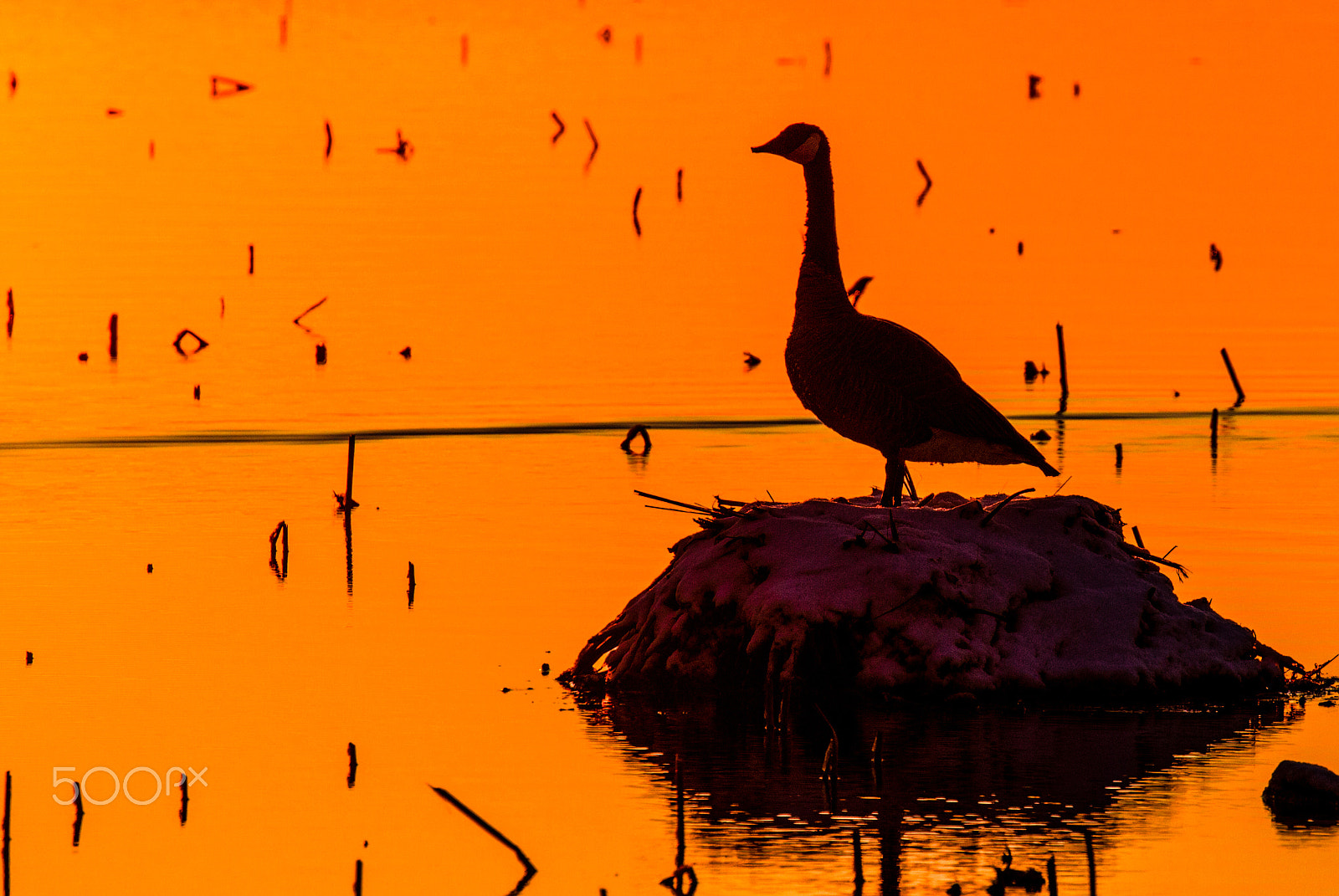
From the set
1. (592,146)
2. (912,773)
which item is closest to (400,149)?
(592,146)

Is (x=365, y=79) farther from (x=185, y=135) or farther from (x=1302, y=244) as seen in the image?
(x=1302, y=244)

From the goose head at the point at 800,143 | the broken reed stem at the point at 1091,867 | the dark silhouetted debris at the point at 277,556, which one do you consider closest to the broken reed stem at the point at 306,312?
the dark silhouetted debris at the point at 277,556

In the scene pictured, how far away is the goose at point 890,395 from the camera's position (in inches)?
761

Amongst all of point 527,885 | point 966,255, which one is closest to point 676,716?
point 527,885

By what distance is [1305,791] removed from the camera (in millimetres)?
15422

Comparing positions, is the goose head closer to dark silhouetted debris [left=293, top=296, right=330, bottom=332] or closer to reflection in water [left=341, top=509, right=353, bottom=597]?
reflection in water [left=341, top=509, right=353, bottom=597]

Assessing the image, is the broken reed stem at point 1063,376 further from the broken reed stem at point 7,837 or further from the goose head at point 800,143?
the broken reed stem at point 7,837

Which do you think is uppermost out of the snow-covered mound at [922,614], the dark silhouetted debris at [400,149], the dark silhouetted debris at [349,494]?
the dark silhouetted debris at [400,149]

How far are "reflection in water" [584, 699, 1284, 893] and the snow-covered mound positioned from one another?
0.31 meters

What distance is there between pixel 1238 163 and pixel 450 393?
106 ft

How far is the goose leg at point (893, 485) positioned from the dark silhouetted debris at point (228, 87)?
2284 inches

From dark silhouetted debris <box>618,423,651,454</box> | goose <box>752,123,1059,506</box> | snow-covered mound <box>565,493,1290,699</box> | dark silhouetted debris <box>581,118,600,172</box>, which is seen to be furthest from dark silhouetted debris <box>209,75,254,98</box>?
snow-covered mound <box>565,493,1290,699</box>

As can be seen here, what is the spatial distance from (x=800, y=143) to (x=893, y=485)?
3398mm

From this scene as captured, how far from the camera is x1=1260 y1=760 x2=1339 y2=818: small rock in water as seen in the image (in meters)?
Answer: 15.4
